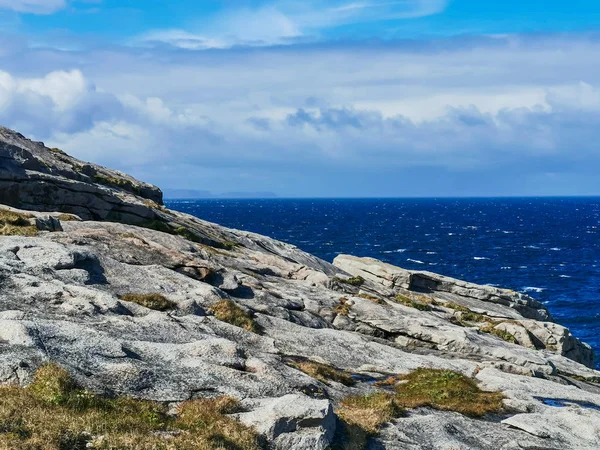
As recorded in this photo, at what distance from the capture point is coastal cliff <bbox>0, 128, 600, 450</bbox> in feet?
45.1

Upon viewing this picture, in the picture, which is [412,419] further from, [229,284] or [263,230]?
[263,230]

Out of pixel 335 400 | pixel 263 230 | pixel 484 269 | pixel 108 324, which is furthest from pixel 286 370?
pixel 263 230

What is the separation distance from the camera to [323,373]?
757 inches

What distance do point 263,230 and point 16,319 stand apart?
173m

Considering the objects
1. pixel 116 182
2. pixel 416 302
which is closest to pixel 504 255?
pixel 416 302

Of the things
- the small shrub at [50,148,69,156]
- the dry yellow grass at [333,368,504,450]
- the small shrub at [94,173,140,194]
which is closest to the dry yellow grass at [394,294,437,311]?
the dry yellow grass at [333,368,504,450]

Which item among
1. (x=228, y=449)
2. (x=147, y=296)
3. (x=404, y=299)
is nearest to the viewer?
(x=228, y=449)

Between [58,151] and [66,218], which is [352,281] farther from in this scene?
[58,151]

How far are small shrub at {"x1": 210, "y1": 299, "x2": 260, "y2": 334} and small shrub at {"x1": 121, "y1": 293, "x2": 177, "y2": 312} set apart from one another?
6.22 feet

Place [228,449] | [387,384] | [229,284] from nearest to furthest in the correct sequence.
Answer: [228,449] → [387,384] → [229,284]

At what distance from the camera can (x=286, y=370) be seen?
1777 centimetres

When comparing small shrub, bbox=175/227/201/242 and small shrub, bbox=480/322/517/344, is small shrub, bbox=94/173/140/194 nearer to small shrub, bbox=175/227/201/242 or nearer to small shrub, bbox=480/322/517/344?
small shrub, bbox=175/227/201/242

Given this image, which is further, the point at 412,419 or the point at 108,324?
the point at 108,324

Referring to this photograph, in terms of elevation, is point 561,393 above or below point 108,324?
below
